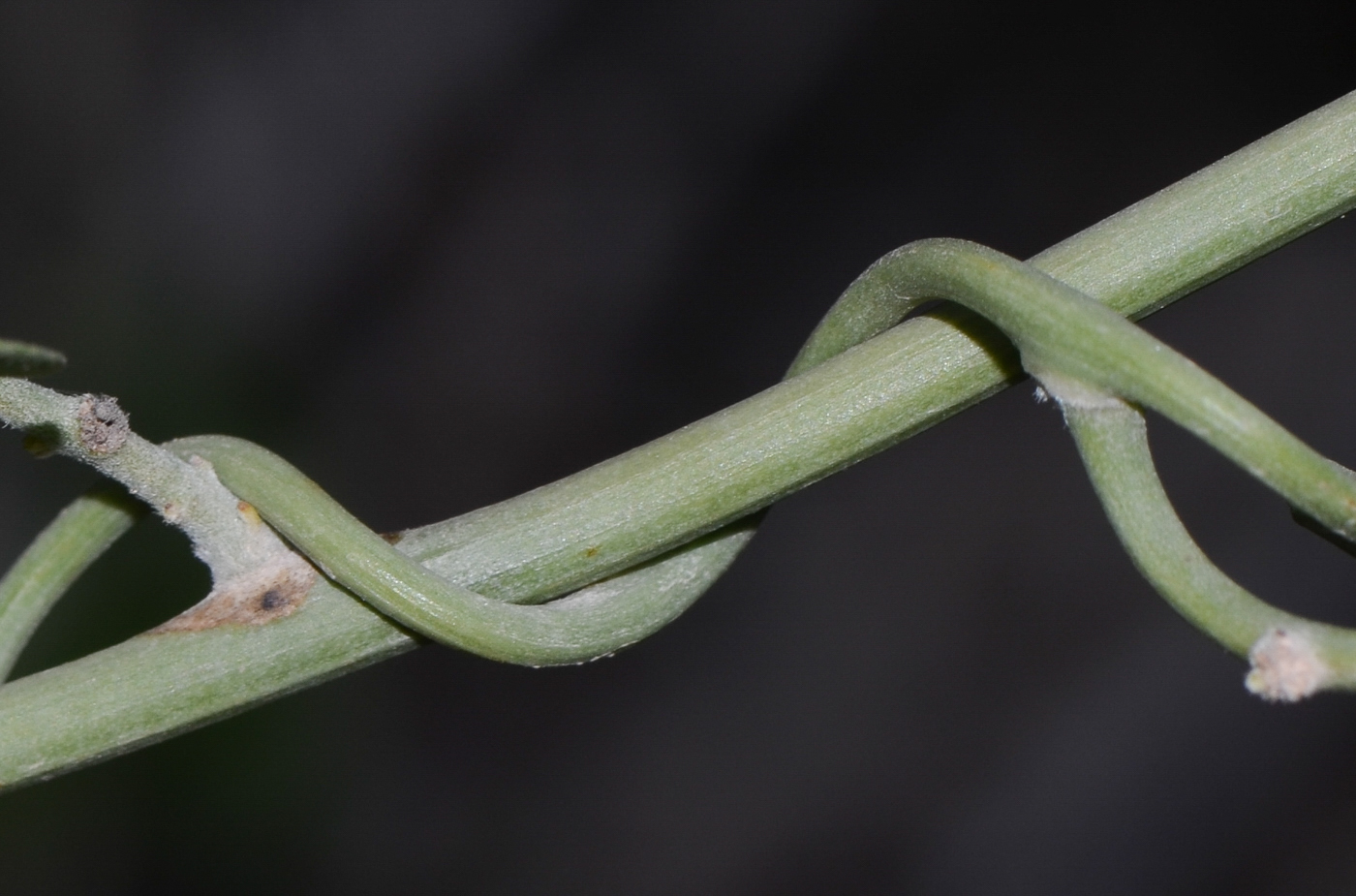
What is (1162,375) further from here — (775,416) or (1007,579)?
(1007,579)

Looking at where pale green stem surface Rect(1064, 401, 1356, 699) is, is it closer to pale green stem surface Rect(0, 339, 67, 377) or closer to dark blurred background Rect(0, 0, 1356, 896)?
pale green stem surface Rect(0, 339, 67, 377)

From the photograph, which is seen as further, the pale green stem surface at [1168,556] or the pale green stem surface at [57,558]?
the pale green stem surface at [57,558]

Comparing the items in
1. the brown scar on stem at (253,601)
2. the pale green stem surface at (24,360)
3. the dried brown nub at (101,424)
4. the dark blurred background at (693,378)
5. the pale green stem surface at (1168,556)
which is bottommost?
the pale green stem surface at (1168,556)

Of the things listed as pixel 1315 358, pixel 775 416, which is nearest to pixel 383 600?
pixel 775 416

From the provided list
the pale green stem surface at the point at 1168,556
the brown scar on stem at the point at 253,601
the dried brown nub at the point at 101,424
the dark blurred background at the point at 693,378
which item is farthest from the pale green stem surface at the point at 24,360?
the dark blurred background at the point at 693,378

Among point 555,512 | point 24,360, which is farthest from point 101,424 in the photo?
point 555,512

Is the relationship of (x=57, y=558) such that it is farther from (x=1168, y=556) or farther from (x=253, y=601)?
(x=1168, y=556)

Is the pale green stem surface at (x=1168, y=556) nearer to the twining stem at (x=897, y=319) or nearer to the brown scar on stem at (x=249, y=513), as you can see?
the twining stem at (x=897, y=319)

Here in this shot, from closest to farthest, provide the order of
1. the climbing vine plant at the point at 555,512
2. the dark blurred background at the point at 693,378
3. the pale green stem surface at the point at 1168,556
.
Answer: the pale green stem surface at the point at 1168,556
the climbing vine plant at the point at 555,512
the dark blurred background at the point at 693,378
